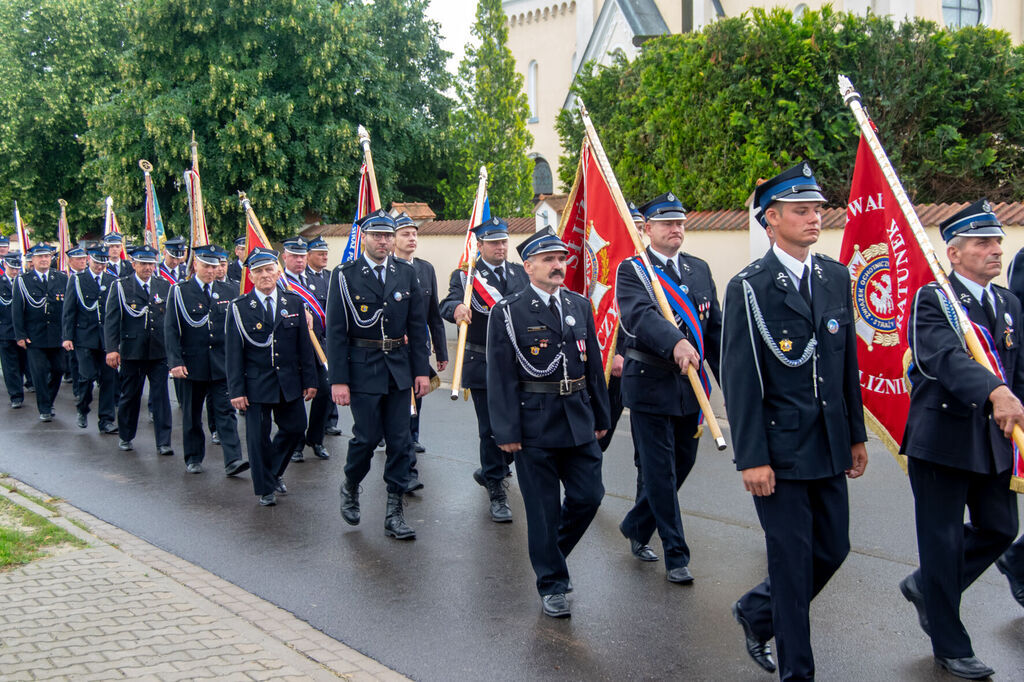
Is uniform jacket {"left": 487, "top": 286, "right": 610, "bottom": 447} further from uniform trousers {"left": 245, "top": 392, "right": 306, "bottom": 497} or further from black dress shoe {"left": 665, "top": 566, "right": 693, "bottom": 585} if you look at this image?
uniform trousers {"left": 245, "top": 392, "right": 306, "bottom": 497}

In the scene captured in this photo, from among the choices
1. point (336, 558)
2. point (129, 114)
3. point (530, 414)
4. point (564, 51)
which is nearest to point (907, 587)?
point (530, 414)

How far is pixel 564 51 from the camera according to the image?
38.7 m

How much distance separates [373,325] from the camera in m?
7.27

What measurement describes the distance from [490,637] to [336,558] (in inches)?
70.2

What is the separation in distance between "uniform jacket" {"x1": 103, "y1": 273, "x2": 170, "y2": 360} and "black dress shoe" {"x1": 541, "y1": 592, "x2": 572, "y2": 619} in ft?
21.1

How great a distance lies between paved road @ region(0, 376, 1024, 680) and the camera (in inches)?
193

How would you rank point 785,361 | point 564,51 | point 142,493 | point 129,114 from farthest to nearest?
point 564,51 < point 129,114 < point 142,493 < point 785,361

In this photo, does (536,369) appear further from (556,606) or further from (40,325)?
(40,325)

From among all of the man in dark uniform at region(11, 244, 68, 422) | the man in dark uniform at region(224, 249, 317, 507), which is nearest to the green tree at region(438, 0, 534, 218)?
the man in dark uniform at region(11, 244, 68, 422)

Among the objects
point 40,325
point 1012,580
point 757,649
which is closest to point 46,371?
point 40,325

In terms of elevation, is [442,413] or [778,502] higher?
[778,502]

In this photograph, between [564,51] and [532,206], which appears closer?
[532,206]

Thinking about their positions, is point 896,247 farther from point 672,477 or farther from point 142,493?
point 142,493

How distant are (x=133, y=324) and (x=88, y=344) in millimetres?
1773
